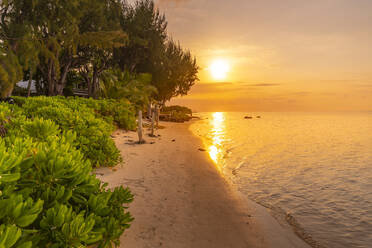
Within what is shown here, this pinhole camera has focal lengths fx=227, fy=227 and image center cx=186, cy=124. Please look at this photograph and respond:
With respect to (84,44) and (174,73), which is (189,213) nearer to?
(84,44)

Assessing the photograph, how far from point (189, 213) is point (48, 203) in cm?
411

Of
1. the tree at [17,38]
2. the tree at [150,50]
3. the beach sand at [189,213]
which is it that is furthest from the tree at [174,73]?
the beach sand at [189,213]

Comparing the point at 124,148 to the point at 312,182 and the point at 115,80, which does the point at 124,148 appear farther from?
the point at 115,80

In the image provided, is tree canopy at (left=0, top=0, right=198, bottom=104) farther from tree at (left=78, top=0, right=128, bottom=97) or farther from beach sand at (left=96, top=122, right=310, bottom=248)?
beach sand at (left=96, top=122, right=310, bottom=248)

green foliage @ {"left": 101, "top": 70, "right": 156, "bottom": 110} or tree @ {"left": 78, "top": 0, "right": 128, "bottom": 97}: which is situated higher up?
tree @ {"left": 78, "top": 0, "right": 128, "bottom": 97}

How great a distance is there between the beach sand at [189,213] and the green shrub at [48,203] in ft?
7.01

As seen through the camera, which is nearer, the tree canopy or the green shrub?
the green shrub

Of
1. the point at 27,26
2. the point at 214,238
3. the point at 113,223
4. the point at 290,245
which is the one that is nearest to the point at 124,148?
the point at 214,238

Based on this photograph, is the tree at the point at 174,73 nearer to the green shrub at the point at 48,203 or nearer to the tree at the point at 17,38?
the tree at the point at 17,38

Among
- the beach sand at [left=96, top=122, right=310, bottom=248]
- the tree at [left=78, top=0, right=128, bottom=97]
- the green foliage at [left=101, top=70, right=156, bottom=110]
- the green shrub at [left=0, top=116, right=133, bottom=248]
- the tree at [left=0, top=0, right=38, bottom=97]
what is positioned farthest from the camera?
the green foliage at [left=101, top=70, right=156, bottom=110]

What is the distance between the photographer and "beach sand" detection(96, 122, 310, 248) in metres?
4.39

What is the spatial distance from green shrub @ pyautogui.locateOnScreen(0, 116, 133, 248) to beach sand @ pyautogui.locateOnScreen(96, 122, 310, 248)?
2136mm

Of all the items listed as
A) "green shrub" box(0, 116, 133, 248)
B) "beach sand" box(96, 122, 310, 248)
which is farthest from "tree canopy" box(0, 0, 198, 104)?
"green shrub" box(0, 116, 133, 248)

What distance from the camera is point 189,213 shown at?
5.48 m
